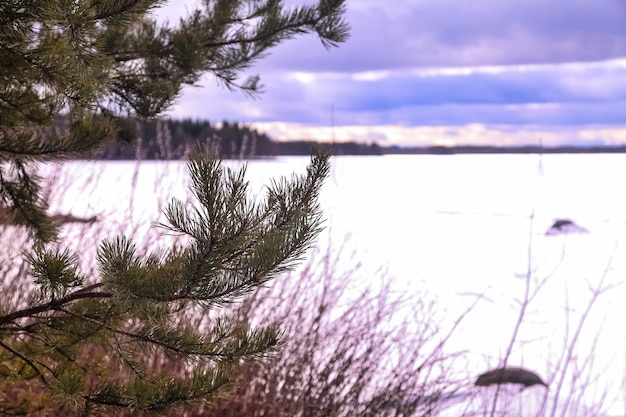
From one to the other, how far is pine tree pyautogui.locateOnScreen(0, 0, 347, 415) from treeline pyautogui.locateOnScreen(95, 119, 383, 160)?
0.55ft

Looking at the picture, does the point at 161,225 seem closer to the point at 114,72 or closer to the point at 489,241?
the point at 114,72

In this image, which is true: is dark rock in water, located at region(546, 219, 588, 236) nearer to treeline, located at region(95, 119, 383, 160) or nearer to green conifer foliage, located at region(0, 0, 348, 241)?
treeline, located at region(95, 119, 383, 160)

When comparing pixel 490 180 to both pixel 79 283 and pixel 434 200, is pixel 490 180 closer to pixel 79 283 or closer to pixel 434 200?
pixel 434 200

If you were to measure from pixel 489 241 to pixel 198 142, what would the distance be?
10254 millimetres

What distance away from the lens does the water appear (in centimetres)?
568

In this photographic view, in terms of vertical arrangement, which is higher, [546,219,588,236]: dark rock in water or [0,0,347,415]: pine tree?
[0,0,347,415]: pine tree

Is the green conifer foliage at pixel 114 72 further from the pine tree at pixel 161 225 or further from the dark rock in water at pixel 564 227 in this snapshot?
the dark rock in water at pixel 564 227

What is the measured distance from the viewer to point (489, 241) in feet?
37.6

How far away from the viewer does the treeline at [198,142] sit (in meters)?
4.07

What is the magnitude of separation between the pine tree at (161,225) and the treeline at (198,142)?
0.17 metres

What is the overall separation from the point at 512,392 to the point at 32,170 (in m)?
3.20

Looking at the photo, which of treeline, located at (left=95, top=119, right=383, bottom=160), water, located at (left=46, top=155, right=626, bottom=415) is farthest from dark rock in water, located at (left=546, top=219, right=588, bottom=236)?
treeline, located at (left=95, top=119, right=383, bottom=160)

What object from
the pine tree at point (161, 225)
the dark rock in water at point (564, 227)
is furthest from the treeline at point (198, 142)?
the dark rock in water at point (564, 227)

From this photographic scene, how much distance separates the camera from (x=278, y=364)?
4090 mm
